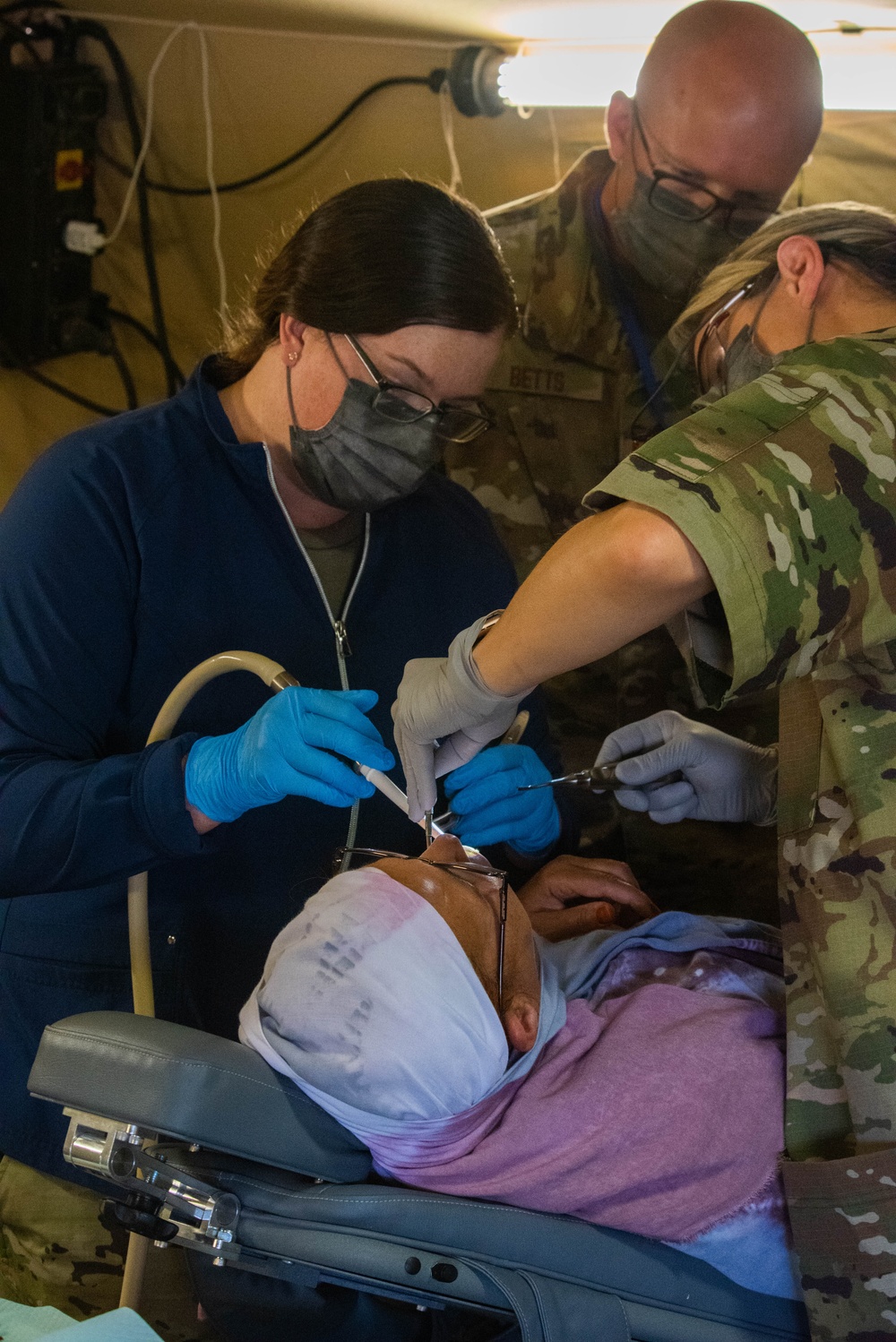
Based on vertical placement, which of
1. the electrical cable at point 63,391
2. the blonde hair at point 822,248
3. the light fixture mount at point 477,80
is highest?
the light fixture mount at point 477,80

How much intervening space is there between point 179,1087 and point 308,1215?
0.21 metres

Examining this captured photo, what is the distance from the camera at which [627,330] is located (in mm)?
2340

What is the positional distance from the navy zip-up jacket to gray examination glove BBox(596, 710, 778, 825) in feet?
1.13

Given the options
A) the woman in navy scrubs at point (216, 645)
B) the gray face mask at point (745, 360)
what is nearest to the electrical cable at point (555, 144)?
the woman in navy scrubs at point (216, 645)

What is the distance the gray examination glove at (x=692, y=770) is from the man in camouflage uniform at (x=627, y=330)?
0.53m

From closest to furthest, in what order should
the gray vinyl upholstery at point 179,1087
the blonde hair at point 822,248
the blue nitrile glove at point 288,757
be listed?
1. the gray vinyl upholstery at point 179,1087
2. the blonde hair at point 822,248
3. the blue nitrile glove at point 288,757

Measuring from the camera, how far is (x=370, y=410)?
1575mm

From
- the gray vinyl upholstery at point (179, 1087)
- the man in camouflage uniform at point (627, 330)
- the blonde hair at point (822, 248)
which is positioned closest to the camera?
the gray vinyl upholstery at point (179, 1087)

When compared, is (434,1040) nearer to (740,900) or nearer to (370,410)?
(370,410)

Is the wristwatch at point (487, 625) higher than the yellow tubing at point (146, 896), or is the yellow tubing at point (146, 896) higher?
the wristwatch at point (487, 625)

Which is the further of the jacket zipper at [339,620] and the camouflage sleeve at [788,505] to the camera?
the jacket zipper at [339,620]

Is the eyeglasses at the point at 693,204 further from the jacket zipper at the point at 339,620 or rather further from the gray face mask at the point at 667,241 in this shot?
the jacket zipper at the point at 339,620

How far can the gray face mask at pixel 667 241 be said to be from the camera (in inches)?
84.3

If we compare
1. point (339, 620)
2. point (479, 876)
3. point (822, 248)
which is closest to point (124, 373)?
point (339, 620)
